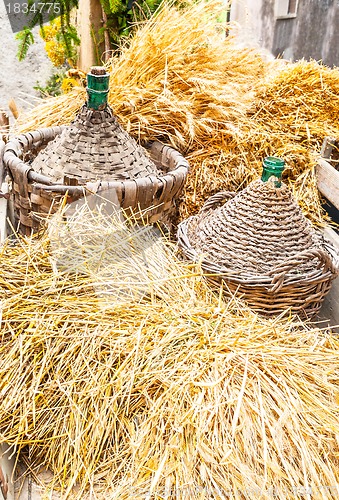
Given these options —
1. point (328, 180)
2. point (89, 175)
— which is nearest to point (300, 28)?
point (328, 180)

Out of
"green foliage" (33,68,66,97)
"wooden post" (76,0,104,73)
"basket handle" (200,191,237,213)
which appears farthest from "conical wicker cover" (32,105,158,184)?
"green foliage" (33,68,66,97)

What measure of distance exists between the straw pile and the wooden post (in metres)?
2.62

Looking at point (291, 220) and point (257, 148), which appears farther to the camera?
point (257, 148)

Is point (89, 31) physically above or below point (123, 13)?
below

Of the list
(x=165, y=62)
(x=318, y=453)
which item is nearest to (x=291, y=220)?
(x=318, y=453)

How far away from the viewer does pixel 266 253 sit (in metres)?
1.44

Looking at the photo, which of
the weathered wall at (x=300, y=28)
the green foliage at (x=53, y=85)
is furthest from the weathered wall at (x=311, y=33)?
the green foliage at (x=53, y=85)

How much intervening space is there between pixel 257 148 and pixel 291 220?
784 mm

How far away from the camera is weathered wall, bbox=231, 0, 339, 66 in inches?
156

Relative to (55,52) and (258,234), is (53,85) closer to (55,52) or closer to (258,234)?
(55,52)

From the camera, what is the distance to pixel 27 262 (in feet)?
3.96

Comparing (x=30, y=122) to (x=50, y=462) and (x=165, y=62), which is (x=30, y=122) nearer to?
(x=165, y=62)

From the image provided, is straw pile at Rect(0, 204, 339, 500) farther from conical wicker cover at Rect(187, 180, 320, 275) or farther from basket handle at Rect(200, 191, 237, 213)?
basket handle at Rect(200, 191, 237, 213)

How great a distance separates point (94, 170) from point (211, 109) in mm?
834
